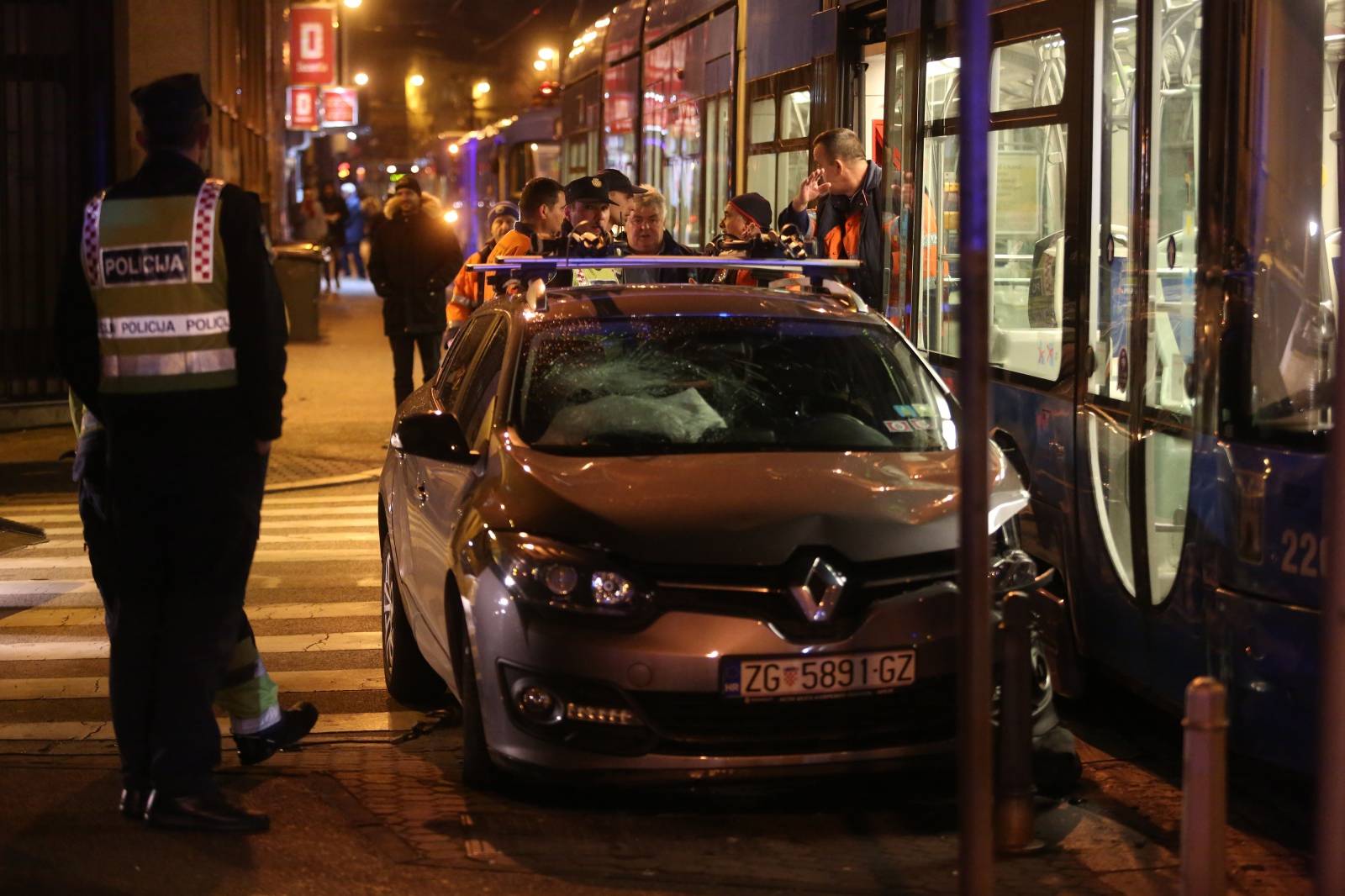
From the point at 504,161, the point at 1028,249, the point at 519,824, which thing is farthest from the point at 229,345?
the point at 504,161

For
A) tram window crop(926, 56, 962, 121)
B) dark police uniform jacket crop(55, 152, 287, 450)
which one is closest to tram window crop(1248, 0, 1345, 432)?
dark police uniform jacket crop(55, 152, 287, 450)

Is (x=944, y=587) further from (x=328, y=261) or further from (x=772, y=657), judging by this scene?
(x=328, y=261)

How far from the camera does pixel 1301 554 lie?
5.16m

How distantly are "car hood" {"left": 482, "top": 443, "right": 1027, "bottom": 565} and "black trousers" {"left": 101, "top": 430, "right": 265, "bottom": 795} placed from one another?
0.76 meters

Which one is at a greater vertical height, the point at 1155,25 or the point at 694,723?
the point at 1155,25

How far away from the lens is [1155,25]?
6.14 meters

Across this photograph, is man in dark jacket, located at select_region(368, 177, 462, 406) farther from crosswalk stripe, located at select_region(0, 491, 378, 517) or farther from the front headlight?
the front headlight

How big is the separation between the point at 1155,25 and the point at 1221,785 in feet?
9.88

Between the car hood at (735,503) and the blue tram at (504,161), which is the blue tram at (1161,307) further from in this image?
the blue tram at (504,161)

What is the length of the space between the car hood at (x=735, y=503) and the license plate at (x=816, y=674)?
287mm

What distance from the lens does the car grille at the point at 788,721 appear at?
515cm

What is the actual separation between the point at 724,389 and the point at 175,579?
1947 millimetres

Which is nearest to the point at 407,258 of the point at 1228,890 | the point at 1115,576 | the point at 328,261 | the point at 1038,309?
the point at 1038,309

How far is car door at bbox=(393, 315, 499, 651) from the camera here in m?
6.04
